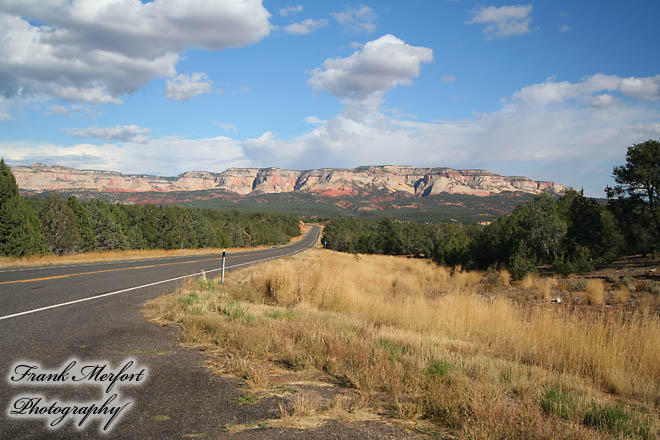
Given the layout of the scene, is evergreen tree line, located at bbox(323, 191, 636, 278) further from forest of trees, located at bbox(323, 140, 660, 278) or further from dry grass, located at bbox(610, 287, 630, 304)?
dry grass, located at bbox(610, 287, 630, 304)

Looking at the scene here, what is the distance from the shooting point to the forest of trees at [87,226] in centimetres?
2694

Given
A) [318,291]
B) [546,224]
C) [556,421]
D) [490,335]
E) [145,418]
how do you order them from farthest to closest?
[546,224], [318,291], [490,335], [556,421], [145,418]

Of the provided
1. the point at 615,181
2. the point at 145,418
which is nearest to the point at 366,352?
the point at 145,418

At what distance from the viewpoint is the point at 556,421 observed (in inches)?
150

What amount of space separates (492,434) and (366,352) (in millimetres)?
2348

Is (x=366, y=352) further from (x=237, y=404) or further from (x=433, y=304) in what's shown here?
(x=433, y=304)

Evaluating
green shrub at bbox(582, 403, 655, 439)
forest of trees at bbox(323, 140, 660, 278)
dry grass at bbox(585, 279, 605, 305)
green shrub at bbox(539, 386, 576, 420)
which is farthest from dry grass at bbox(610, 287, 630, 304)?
green shrub at bbox(582, 403, 655, 439)

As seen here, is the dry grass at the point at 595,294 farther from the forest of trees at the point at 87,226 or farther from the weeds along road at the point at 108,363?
the forest of trees at the point at 87,226

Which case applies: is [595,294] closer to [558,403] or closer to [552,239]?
[558,403]

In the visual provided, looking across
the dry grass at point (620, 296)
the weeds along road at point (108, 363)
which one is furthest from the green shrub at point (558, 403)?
the dry grass at point (620, 296)

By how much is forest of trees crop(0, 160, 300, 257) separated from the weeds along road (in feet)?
71.2

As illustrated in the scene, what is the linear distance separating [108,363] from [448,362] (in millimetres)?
4669

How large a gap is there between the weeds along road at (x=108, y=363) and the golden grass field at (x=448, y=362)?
486 millimetres

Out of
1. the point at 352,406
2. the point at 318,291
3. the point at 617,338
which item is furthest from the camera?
the point at 318,291
